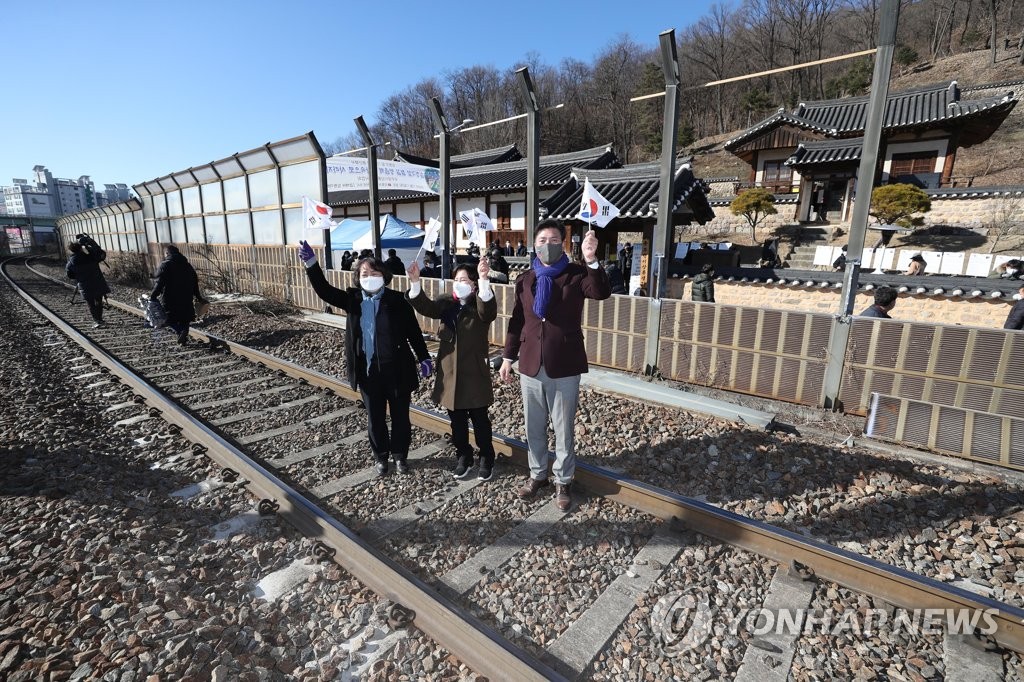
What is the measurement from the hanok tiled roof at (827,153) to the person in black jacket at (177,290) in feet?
76.5

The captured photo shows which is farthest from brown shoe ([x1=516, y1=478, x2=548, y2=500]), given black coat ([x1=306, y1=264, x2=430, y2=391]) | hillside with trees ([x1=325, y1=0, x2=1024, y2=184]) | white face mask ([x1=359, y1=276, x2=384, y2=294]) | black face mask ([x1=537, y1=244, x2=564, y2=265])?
hillside with trees ([x1=325, y1=0, x2=1024, y2=184])

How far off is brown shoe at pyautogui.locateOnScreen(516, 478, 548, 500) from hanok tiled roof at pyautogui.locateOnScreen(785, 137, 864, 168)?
75.7ft

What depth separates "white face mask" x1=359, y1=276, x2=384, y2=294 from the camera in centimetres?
368

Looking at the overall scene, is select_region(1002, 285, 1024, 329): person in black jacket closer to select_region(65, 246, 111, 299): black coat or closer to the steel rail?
the steel rail

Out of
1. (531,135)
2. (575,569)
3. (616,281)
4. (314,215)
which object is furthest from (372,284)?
(314,215)

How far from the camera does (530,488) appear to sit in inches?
146

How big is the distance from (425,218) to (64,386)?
1891 centimetres

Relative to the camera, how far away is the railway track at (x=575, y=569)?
2.32 m

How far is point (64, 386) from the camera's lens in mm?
6238

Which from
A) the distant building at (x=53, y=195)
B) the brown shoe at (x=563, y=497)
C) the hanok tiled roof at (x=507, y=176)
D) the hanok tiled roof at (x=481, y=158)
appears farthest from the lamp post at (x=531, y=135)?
the distant building at (x=53, y=195)

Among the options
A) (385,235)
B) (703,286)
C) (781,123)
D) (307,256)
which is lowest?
(703,286)

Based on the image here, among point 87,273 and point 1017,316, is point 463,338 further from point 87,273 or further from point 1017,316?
point 87,273

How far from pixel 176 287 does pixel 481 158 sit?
2380 centimetres

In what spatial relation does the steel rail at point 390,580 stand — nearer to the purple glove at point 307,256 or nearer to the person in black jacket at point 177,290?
the purple glove at point 307,256
